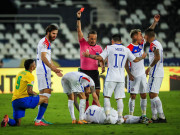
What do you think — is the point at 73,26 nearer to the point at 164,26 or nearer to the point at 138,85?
the point at 164,26

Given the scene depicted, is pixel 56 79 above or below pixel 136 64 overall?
below

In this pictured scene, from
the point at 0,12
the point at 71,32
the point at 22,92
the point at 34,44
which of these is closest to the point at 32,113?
the point at 22,92

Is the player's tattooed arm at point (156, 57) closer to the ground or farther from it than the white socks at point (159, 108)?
farther from it

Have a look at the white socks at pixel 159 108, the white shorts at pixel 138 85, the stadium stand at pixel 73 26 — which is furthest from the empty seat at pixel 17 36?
the white socks at pixel 159 108

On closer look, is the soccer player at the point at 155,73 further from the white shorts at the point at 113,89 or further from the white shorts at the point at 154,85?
the white shorts at the point at 113,89

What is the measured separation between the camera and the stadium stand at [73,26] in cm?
2289

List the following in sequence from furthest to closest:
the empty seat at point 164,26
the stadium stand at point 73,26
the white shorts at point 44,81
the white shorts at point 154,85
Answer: the empty seat at point 164,26 < the stadium stand at point 73,26 < the white shorts at point 154,85 < the white shorts at point 44,81

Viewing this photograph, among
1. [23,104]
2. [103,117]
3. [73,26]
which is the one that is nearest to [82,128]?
[103,117]

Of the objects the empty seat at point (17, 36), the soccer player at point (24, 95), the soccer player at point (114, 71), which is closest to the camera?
the soccer player at point (24, 95)

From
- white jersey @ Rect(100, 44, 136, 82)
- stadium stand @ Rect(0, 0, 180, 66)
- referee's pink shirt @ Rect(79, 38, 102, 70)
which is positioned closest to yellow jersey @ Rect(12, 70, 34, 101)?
white jersey @ Rect(100, 44, 136, 82)

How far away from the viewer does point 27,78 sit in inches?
324

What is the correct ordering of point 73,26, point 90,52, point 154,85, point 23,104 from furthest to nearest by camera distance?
point 73,26, point 90,52, point 154,85, point 23,104

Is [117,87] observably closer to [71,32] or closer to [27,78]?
[27,78]

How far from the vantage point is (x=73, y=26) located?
2453 cm
